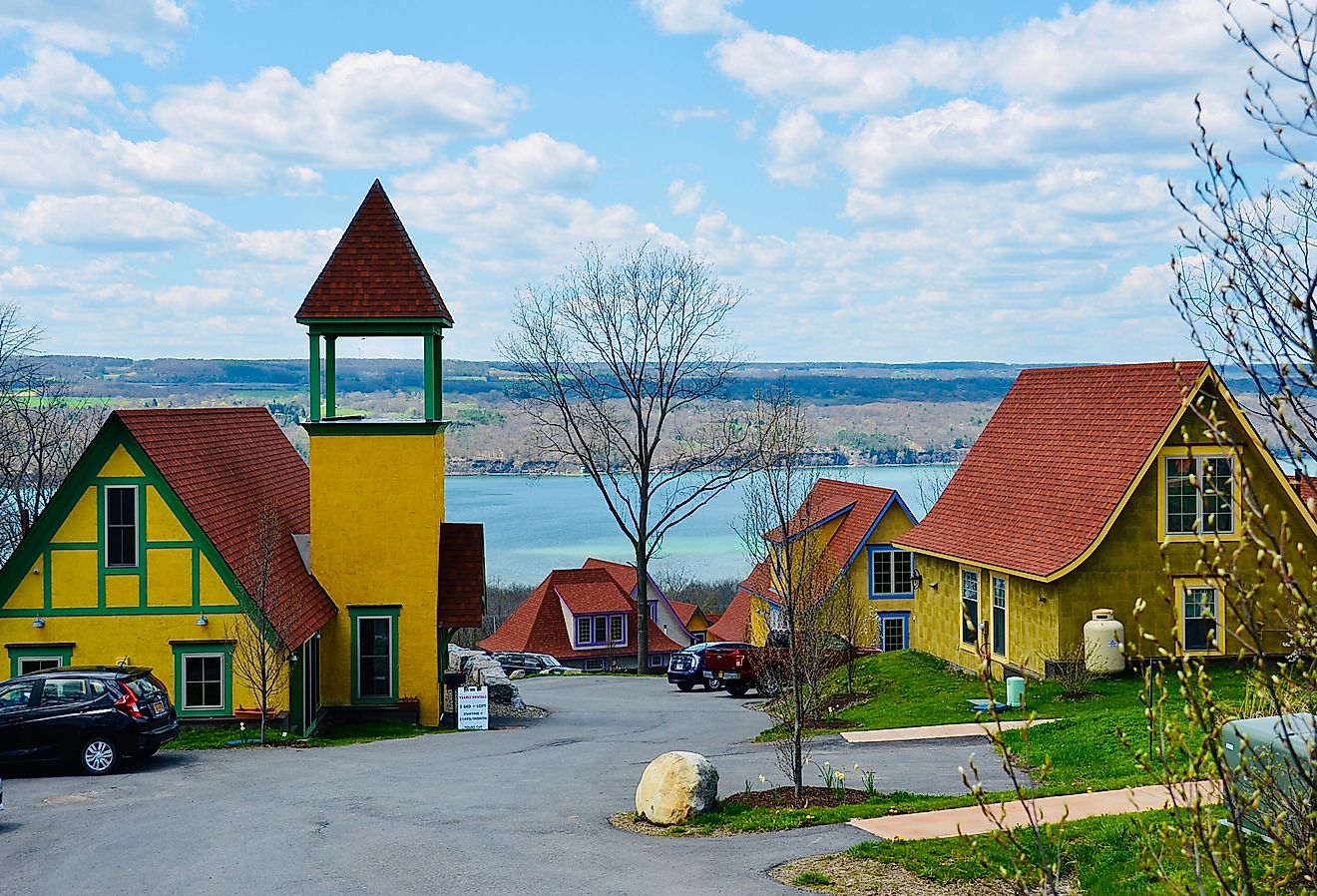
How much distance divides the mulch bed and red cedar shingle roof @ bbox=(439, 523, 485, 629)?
35.0 ft

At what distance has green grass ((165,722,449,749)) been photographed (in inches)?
888

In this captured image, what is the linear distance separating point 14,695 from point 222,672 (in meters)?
4.43

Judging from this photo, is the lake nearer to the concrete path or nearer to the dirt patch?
the concrete path

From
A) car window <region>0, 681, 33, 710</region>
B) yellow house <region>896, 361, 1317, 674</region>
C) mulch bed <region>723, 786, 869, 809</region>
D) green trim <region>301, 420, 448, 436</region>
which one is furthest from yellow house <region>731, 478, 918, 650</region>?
car window <region>0, 681, 33, 710</region>

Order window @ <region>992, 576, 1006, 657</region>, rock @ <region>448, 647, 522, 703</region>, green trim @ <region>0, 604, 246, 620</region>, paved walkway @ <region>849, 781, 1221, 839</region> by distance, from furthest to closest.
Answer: rock @ <region>448, 647, 522, 703</region> < window @ <region>992, 576, 1006, 657</region> < green trim @ <region>0, 604, 246, 620</region> < paved walkway @ <region>849, 781, 1221, 839</region>

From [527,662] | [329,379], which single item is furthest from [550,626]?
[329,379]

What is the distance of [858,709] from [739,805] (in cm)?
1201

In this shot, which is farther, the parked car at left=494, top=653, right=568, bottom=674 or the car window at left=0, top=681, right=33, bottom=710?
the parked car at left=494, top=653, right=568, bottom=674

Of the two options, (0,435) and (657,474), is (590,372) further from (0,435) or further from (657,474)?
(0,435)

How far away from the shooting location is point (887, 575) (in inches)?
1602

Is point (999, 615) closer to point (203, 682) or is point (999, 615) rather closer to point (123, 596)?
point (203, 682)

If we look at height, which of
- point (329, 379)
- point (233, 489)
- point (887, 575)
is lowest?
point (887, 575)

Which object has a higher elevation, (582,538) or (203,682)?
(203,682)

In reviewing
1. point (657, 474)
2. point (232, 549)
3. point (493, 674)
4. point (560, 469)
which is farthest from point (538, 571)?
point (232, 549)
